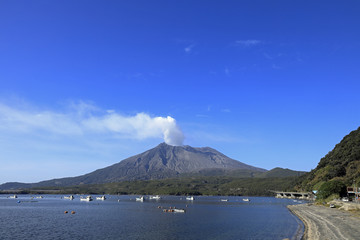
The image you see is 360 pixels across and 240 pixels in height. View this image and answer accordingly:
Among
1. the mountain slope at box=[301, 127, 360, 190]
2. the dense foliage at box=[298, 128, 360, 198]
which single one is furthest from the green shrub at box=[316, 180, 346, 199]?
the mountain slope at box=[301, 127, 360, 190]

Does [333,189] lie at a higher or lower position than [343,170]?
lower

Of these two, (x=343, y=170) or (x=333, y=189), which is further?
(x=343, y=170)

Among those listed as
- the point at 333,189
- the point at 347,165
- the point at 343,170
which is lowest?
the point at 333,189

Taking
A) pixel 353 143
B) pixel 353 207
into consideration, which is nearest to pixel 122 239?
pixel 353 207

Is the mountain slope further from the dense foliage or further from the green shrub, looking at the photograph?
the green shrub

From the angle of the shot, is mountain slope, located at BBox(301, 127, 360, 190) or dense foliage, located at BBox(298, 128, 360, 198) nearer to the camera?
dense foliage, located at BBox(298, 128, 360, 198)

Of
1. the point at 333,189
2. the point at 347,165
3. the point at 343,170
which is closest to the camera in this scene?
the point at 333,189

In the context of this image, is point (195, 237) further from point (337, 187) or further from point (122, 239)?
point (337, 187)

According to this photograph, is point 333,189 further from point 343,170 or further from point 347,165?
point 347,165

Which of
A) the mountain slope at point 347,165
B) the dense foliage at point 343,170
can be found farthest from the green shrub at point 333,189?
the mountain slope at point 347,165

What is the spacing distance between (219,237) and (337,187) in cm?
9236

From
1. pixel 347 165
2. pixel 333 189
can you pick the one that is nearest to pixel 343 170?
pixel 347 165

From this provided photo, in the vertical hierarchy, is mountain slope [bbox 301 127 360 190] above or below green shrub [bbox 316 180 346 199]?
above

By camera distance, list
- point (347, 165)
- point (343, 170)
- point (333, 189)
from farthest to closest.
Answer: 1. point (347, 165)
2. point (343, 170)
3. point (333, 189)
